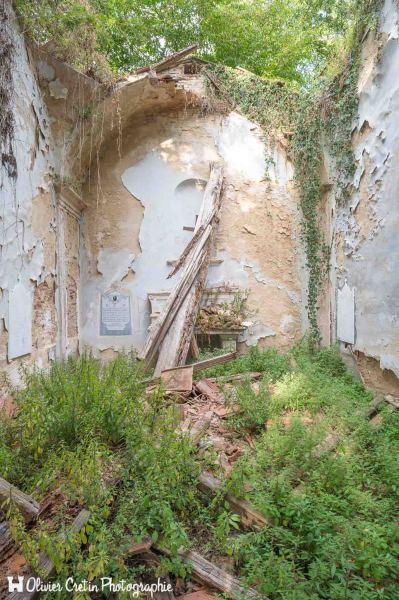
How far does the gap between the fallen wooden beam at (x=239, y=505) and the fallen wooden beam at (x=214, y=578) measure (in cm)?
38

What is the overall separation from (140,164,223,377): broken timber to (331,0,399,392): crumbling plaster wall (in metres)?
2.44

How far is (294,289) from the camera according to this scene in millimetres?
6891

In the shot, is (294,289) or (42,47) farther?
(294,289)

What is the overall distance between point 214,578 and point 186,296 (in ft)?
14.7

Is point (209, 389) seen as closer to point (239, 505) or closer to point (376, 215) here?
point (239, 505)

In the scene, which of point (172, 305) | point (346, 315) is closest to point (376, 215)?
point (346, 315)

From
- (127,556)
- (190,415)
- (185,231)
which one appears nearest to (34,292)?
(190,415)

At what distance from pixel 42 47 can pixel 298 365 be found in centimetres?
576

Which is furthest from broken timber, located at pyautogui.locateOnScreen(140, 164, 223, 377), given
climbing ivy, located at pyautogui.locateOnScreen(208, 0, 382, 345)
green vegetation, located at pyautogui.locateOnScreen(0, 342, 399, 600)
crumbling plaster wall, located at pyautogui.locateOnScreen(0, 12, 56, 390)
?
green vegetation, located at pyautogui.locateOnScreen(0, 342, 399, 600)

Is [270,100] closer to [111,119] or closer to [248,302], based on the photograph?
[111,119]

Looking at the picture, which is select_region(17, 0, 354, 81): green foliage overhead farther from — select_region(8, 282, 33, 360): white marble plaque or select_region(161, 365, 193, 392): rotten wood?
select_region(161, 365, 193, 392): rotten wood

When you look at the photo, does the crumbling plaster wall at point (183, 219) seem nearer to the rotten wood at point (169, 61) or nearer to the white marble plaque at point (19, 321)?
the rotten wood at point (169, 61)

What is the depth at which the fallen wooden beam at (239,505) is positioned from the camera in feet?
7.23

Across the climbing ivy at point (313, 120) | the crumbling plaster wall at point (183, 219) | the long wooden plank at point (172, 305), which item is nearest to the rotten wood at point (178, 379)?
the long wooden plank at point (172, 305)
